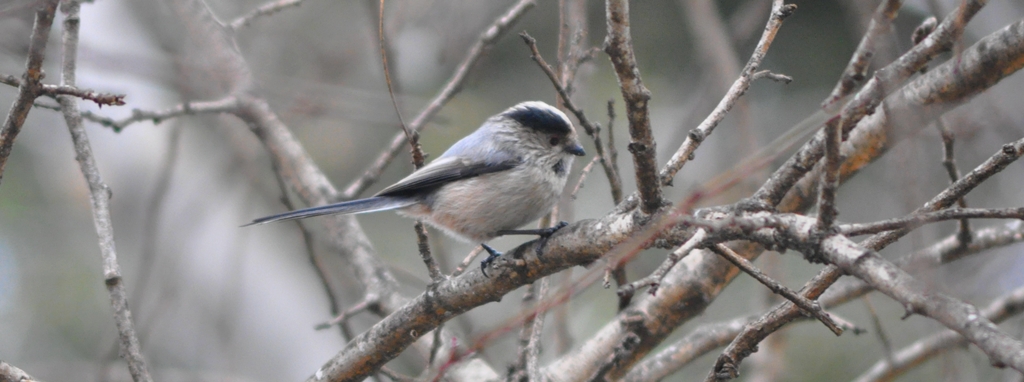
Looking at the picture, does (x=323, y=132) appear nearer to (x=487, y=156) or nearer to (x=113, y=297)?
(x=487, y=156)

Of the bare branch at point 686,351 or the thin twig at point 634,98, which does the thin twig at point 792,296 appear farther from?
the bare branch at point 686,351

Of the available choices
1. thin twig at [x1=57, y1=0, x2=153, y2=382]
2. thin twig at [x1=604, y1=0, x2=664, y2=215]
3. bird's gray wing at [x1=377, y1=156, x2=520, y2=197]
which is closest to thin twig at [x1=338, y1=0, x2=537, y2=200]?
bird's gray wing at [x1=377, y1=156, x2=520, y2=197]

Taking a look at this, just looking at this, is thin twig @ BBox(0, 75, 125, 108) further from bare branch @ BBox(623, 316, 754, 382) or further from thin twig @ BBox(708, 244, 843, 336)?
bare branch @ BBox(623, 316, 754, 382)

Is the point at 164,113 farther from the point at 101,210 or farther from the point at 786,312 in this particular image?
the point at 786,312

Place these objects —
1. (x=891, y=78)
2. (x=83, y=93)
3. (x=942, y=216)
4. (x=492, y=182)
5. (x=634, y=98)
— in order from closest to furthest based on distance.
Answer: (x=942, y=216) → (x=634, y=98) → (x=83, y=93) → (x=891, y=78) → (x=492, y=182)

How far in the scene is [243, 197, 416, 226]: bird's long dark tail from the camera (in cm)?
300

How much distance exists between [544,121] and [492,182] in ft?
1.40

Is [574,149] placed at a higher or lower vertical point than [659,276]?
higher

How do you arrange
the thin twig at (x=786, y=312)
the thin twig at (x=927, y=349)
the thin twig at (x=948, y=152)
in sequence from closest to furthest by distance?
1. the thin twig at (x=786, y=312)
2. the thin twig at (x=948, y=152)
3. the thin twig at (x=927, y=349)

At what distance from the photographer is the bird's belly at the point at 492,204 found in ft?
11.0

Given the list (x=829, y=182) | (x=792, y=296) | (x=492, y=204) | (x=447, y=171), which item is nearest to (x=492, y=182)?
(x=492, y=204)

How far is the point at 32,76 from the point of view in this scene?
1.85m

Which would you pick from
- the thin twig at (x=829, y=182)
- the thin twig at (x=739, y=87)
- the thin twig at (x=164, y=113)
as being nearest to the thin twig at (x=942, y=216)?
the thin twig at (x=829, y=182)

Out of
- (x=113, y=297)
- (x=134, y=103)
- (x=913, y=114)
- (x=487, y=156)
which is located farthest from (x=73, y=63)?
(x=134, y=103)
